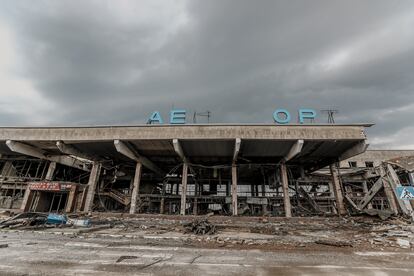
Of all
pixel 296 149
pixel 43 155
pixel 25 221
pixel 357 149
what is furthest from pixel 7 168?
pixel 357 149

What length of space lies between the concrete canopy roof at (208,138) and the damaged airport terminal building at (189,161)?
0.08 m

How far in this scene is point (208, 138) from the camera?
1609cm

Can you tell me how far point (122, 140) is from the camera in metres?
16.9

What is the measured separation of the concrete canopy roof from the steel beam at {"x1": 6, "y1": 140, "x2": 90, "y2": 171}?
0.66 metres

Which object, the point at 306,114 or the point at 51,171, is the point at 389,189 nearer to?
the point at 306,114

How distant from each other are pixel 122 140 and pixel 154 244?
1174 centimetres

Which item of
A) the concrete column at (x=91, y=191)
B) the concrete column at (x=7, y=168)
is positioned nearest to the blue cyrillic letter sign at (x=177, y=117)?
the concrete column at (x=91, y=191)

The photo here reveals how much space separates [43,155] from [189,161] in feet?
55.1

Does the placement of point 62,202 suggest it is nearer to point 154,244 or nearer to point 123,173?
point 123,173

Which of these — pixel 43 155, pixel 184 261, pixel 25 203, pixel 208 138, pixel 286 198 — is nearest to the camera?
pixel 184 261

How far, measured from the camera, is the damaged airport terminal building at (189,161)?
51.6ft

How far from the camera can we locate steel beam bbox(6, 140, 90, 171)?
61.0 feet

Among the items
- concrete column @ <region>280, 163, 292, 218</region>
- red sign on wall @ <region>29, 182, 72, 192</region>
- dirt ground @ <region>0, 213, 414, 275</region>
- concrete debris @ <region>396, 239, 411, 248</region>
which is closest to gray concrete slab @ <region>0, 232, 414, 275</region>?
dirt ground @ <region>0, 213, 414, 275</region>

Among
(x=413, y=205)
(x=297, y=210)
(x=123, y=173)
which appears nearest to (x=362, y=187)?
(x=297, y=210)
